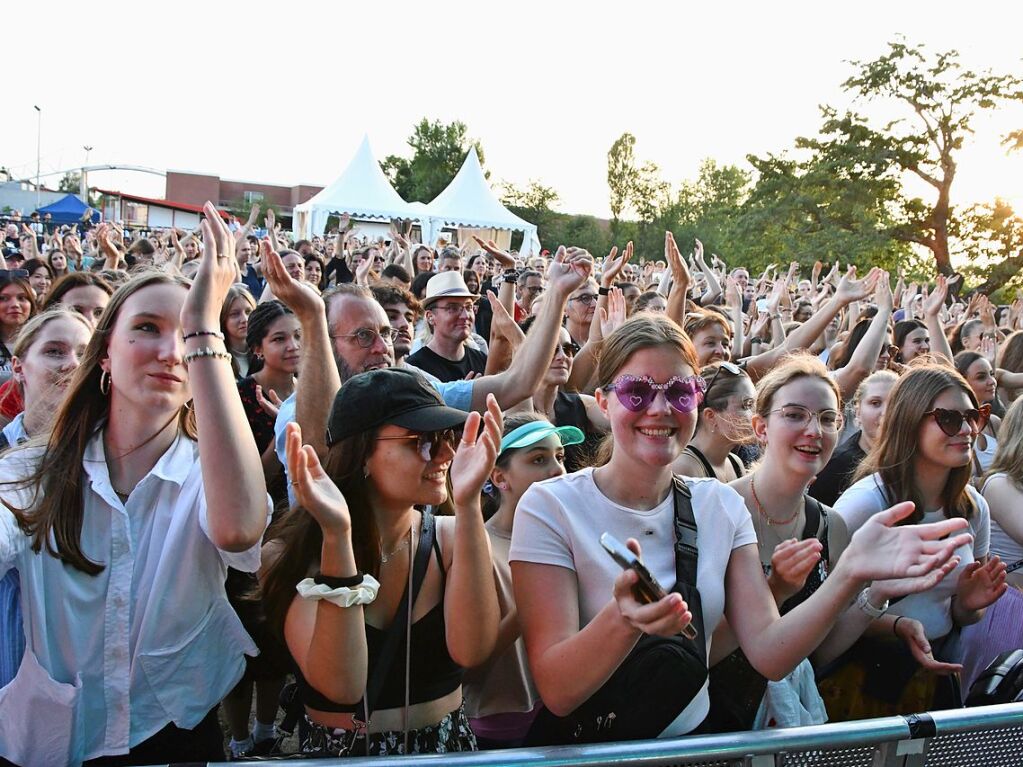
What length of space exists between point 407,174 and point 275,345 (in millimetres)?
79361

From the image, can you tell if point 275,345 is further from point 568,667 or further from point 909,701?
point 909,701

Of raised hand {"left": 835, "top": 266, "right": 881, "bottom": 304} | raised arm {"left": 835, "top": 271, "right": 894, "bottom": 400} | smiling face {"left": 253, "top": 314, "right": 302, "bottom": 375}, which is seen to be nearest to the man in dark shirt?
smiling face {"left": 253, "top": 314, "right": 302, "bottom": 375}

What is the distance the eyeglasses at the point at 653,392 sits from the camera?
2277mm

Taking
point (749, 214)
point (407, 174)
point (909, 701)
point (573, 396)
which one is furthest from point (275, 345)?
point (407, 174)

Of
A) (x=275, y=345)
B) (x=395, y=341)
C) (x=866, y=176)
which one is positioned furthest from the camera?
(x=866, y=176)

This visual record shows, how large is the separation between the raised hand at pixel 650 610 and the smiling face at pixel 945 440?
1917mm

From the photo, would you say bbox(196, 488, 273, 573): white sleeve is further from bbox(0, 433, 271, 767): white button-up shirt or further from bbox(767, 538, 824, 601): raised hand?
bbox(767, 538, 824, 601): raised hand

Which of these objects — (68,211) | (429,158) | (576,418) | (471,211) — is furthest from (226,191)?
(576,418)

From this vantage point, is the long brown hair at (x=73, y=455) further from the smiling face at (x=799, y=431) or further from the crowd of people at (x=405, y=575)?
the smiling face at (x=799, y=431)

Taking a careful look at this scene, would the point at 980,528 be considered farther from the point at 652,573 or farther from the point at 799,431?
the point at 652,573

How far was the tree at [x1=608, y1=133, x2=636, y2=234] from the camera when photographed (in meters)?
74.2

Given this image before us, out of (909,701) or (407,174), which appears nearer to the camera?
(909,701)

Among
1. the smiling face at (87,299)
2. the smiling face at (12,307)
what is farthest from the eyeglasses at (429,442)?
the smiling face at (12,307)

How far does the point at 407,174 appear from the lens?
80.8 metres
